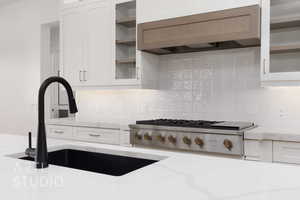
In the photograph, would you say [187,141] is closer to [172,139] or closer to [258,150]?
[172,139]

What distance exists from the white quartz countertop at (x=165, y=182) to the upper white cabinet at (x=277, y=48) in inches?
56.7

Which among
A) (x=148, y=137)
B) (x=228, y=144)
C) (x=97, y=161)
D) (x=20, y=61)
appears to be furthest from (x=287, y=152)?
(x=20, y=61)

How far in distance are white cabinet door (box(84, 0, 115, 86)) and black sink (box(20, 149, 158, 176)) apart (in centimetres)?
169

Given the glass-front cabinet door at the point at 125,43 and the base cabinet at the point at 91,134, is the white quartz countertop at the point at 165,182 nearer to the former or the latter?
the base cabinet at the point at 91,134

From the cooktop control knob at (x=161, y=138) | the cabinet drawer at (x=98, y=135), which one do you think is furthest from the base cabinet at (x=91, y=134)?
the cooktop control knob at (x=161, y=138)

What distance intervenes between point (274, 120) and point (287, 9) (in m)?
1.03

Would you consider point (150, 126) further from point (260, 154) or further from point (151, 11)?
point (151, 11)

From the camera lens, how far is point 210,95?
10.0 feet

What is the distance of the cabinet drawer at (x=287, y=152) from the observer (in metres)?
2.12

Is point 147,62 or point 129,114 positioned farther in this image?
point 129,114

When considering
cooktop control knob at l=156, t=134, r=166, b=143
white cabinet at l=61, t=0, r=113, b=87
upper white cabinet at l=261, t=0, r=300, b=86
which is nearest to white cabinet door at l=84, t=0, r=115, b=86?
white cabinet at l=61, t=0, r=113, b=87

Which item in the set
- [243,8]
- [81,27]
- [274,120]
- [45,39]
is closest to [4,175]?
[243,8]

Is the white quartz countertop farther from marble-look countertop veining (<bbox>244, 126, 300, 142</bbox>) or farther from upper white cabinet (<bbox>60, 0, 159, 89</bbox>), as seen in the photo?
upper white cabinet (<bbox>60, 0, 159, 89</bbox>)

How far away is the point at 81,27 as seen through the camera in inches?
137
